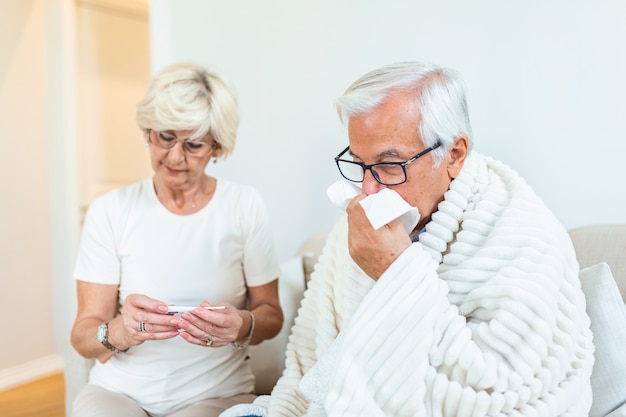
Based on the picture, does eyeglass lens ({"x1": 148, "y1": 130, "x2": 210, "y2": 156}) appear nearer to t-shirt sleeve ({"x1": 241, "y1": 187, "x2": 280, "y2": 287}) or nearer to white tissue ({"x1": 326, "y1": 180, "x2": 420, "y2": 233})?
t-shirt sleeve ({"x1": 241, "y1": 187, "x2": 280, "y2": 287})

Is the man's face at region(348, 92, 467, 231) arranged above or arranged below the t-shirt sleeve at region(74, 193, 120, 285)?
above

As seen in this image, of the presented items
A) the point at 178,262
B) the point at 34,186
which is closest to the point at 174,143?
the point at 178,262

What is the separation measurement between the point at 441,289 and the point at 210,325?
64cm

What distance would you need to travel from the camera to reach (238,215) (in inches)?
74.0

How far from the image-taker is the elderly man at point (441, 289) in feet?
3.56

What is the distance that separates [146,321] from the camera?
1528 millimetres

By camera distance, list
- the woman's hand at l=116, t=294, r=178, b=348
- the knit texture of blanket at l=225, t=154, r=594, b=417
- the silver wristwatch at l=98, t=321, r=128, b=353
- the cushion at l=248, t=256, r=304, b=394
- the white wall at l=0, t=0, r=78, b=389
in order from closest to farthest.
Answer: the knit texture of blanket at l=225, t=154, r=594, b=417
the woman's hand at l=116, t=294, r=178, b=348
the silver wristwatch at l=98, t=321, r=128, b=353
the cushion at l=248, t=256, r=304, b=394
the white wall at l=0, t=0, r=78, b=389

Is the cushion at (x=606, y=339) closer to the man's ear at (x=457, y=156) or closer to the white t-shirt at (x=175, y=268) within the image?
the man's ear at (x=457, y=156)

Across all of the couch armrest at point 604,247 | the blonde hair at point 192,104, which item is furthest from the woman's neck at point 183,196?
the couch armrest at point 604,247

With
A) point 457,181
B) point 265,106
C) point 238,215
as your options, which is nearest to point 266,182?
point 265,106

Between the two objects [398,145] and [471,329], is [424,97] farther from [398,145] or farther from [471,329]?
[471,329]

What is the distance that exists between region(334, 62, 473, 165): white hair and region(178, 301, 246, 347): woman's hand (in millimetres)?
582

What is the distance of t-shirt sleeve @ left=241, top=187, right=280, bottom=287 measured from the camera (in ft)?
6.15

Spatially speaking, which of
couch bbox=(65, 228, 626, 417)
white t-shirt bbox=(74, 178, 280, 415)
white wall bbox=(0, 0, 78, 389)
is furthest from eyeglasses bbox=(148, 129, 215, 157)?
white wall bbox=(0, 0, 78, 389)
